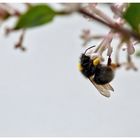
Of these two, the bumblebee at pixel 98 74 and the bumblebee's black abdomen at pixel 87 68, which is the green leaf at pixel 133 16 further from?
the bumblebee's black abdomen at pixel 87 68

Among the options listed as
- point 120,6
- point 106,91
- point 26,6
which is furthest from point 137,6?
point 106,91

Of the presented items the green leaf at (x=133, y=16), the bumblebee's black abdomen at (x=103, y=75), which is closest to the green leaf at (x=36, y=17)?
the green leaf at (x=133, y=16)

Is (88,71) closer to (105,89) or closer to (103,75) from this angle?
(105,89)

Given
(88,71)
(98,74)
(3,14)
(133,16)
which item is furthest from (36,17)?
(88,71)

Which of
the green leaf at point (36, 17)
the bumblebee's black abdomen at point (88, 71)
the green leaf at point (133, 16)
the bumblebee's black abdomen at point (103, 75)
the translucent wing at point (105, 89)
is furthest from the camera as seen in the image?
the bumblebee's black abdomen at point (88, 71)

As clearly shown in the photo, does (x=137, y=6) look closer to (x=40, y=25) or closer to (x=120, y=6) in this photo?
(x=120, y=6)

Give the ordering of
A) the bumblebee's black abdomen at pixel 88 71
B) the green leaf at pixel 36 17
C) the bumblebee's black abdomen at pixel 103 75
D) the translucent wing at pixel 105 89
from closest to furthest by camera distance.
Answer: the green leaf at pixel 36 17, the bumblebee's black abdomen at pixel 103 75, the translucent wing at pixel 105 89, the bumblebee's black abdomen at pixel 88 71
